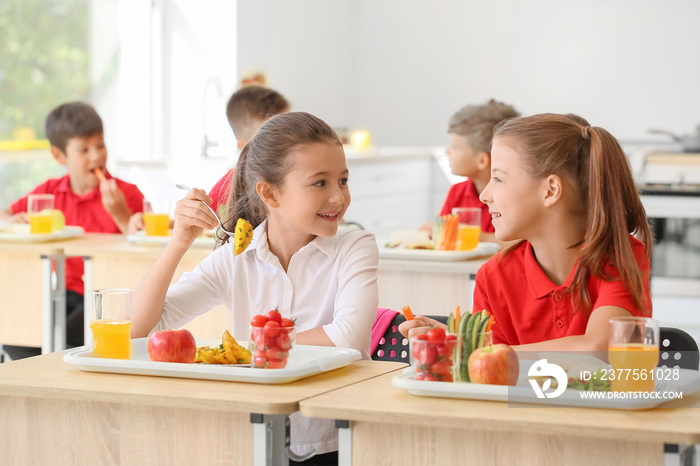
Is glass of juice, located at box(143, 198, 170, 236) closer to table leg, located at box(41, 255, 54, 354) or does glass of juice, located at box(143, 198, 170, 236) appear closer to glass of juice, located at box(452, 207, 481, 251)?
table leg, located at box(41, 255, 54, 354)

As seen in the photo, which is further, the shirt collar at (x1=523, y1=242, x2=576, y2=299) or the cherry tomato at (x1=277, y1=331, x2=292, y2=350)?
the shirt collar at (x1=523, y1=242, x2=576, y2=299)

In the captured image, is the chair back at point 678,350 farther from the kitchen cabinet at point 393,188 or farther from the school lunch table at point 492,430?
the kitchen cabinet at point 393,188

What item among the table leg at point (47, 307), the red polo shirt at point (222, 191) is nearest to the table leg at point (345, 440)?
the red polo shirt at point (222, 191)

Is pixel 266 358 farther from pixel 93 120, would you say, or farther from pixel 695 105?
pixel 695 105

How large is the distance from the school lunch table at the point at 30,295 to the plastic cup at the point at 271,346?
1.95 metres

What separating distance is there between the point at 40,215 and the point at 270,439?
7.60 ft

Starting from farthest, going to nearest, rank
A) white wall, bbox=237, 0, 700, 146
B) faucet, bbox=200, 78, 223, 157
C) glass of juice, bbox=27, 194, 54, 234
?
white wall, bbox=237, 0, 700, 146
faucet, bbox=200, 78, 223, 157
glass of juice, bbox=27, 194, 54, 234

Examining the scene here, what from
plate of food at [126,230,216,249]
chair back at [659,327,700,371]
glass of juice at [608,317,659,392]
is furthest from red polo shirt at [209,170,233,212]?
glass of juice at [608,317,659,392]

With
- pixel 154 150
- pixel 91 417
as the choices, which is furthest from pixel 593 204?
pixel 154 150

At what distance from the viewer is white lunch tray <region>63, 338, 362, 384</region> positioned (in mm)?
1481

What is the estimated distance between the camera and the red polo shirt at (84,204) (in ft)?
12.8

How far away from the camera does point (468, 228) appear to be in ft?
10.6

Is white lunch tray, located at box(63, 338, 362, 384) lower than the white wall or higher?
lower

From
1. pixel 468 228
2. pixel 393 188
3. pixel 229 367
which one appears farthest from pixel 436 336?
pixel 393 188
